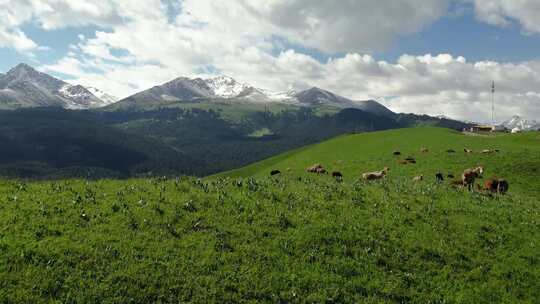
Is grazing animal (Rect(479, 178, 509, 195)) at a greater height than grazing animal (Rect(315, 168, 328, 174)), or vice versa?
grazing animal (Rect(479, 178, 509, 195))

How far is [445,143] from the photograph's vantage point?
3157 inches

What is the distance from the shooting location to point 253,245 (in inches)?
667

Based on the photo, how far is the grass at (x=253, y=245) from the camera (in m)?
14.0

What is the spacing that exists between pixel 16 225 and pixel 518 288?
2045 centimetres

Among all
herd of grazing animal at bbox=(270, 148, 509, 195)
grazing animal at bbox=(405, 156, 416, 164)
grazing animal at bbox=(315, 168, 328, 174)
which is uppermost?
grazing animal at bbox=(405, 156, 416, 164)

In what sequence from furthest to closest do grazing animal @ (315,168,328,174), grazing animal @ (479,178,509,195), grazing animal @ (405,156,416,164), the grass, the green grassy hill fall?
grazing animal @ (315,168,328,174) → grazing animal @ (405,156,416,164) → the green grassy hill → grazing animal @ (479,178,509,195) → the grass

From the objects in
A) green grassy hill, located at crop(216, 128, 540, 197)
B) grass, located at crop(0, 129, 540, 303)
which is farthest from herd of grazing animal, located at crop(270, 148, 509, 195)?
grass, located at crop(0, 129, 540, 303)

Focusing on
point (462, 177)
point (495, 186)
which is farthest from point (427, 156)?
point (495, 186)

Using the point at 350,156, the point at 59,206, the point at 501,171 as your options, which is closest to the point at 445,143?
the point at 350,156

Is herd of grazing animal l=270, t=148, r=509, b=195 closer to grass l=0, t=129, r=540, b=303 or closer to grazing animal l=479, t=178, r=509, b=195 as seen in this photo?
grazing animal l=479, t=178, r=509, b=195

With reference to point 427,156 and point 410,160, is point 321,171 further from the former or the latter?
point 427,156

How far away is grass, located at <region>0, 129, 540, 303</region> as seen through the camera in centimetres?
1398

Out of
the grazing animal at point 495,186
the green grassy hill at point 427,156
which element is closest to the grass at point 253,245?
the grazing animal at point 495,186

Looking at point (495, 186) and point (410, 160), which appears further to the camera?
point (410, 160)
